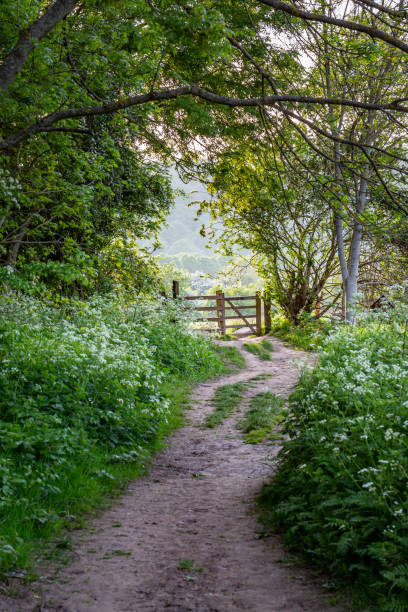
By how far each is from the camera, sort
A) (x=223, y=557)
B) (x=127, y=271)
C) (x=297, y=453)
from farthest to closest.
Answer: (x=127, y=271), (x=297, y=453), (x=223, y=557)

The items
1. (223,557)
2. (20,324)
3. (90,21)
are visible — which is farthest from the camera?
(90,21)

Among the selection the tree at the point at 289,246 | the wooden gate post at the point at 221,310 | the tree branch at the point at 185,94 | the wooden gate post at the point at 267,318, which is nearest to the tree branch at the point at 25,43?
the tree branch at the point at 185,94

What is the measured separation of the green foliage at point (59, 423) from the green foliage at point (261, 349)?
5.54 m

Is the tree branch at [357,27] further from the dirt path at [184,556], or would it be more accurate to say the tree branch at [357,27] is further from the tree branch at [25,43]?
the dirt path at [184,556]

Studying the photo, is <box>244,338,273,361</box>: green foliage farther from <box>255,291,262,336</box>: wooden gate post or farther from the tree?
<box>255,291,262,336</box>: wooden gate post

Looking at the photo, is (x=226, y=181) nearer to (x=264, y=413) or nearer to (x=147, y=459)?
(x=264, y=413)

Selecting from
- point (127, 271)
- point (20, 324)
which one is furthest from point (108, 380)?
point (127, 271)

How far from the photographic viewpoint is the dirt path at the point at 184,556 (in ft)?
10.3

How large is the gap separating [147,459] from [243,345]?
9.82 metres

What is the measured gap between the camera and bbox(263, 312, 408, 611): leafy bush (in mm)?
2902

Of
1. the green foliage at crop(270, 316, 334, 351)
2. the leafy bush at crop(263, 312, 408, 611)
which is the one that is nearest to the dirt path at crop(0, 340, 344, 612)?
the leafy bush at crop(263, 312, 408, 611)

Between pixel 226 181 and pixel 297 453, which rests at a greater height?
pixel 226 181

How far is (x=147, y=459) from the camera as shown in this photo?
6.12 metres

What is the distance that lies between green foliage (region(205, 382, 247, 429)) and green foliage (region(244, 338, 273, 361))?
3.67m
